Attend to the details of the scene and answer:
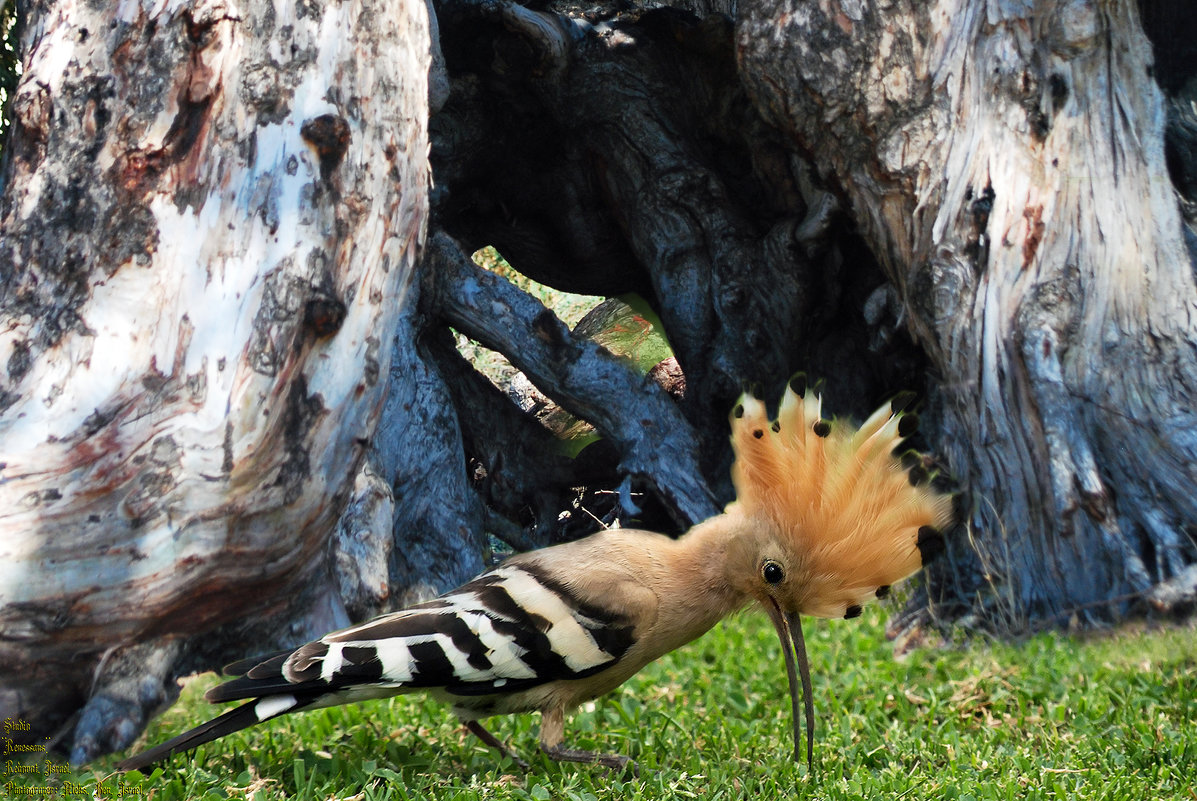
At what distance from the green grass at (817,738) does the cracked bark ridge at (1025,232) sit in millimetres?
510

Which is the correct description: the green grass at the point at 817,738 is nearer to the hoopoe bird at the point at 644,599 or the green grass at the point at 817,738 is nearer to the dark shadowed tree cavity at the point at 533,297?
the hoopoe bird at the point at 644,599

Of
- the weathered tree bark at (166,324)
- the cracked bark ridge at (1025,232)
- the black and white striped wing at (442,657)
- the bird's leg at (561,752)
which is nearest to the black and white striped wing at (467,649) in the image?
the black and white striped wing at (442,657)

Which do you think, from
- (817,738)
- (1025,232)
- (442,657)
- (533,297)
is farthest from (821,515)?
(533,297)

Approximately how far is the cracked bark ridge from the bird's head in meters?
1.64

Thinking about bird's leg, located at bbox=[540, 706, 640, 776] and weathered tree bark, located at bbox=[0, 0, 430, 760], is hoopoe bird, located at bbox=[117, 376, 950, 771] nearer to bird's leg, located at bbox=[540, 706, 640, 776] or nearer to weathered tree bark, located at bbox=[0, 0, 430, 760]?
bird's leg, located at bbox=[540, 706, 640, 776]

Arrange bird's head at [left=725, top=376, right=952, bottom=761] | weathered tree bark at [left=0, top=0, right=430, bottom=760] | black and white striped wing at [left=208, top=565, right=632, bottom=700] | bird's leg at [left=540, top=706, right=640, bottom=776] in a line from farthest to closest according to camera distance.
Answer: weathered tree bark at [left=0, top=0, right=430, bottom=760]
bird's leg at [left=540, top=706, right=640, bottom=776]
bird's head at [left=725, top=376, right=952, bottom=761]
black and white striped wing at [left=208, top=565, right=632, bottom=700]

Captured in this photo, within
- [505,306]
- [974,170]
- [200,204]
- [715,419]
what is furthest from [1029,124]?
[200,204]

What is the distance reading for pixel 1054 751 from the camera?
2648mm

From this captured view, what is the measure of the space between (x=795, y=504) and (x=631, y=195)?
3537mm

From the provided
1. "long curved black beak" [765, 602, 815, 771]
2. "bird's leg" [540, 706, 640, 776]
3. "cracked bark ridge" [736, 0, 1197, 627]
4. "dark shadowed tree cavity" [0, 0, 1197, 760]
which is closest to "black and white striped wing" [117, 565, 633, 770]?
"bird's leg" [540, 706, 640, 776]

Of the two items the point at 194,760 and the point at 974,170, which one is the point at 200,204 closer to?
the point at 194,760

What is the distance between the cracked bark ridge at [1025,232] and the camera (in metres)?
3.91

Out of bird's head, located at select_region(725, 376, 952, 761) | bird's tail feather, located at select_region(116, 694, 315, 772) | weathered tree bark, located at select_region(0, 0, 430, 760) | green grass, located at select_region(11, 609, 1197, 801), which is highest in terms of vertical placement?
weathered tree bark, located at select_region(0, 0, 430, 760)

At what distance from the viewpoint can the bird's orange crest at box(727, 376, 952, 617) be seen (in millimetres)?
2396
